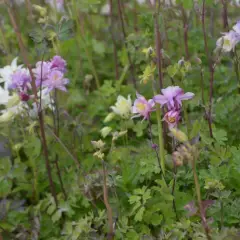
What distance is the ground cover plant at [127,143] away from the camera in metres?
1.70

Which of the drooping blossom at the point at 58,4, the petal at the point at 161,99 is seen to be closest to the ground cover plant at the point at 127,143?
the petal at the point at 161,99

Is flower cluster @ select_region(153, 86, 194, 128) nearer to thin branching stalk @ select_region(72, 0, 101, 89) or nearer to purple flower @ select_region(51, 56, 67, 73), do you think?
purple flower @ select_region(51, 56, 67, 73)

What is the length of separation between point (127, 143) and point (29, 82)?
494mm

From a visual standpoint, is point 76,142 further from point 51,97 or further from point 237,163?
point 237,163

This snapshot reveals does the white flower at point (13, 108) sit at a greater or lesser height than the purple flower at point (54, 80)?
lesser

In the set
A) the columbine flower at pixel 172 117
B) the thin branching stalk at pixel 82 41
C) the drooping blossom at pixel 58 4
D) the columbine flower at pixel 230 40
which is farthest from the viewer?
the drooping blossom at pixel 58 4


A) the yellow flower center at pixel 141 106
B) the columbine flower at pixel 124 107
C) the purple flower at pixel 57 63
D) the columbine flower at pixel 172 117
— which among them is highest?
the purple flower at pixel 57 63

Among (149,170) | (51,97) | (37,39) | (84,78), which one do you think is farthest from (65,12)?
(149,170)

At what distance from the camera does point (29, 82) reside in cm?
204

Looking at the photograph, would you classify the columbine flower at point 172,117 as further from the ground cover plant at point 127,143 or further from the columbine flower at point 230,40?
the columbine flower at point 230,40

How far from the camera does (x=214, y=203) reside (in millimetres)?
1687

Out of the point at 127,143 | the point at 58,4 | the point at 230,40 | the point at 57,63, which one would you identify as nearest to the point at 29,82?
the point at 57,63

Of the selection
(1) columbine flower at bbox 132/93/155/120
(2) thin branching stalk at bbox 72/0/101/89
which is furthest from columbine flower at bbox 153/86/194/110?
(2) thin branching stalk at bbox 72/0/101/89

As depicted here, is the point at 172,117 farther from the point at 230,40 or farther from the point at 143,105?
the point at 230,40
